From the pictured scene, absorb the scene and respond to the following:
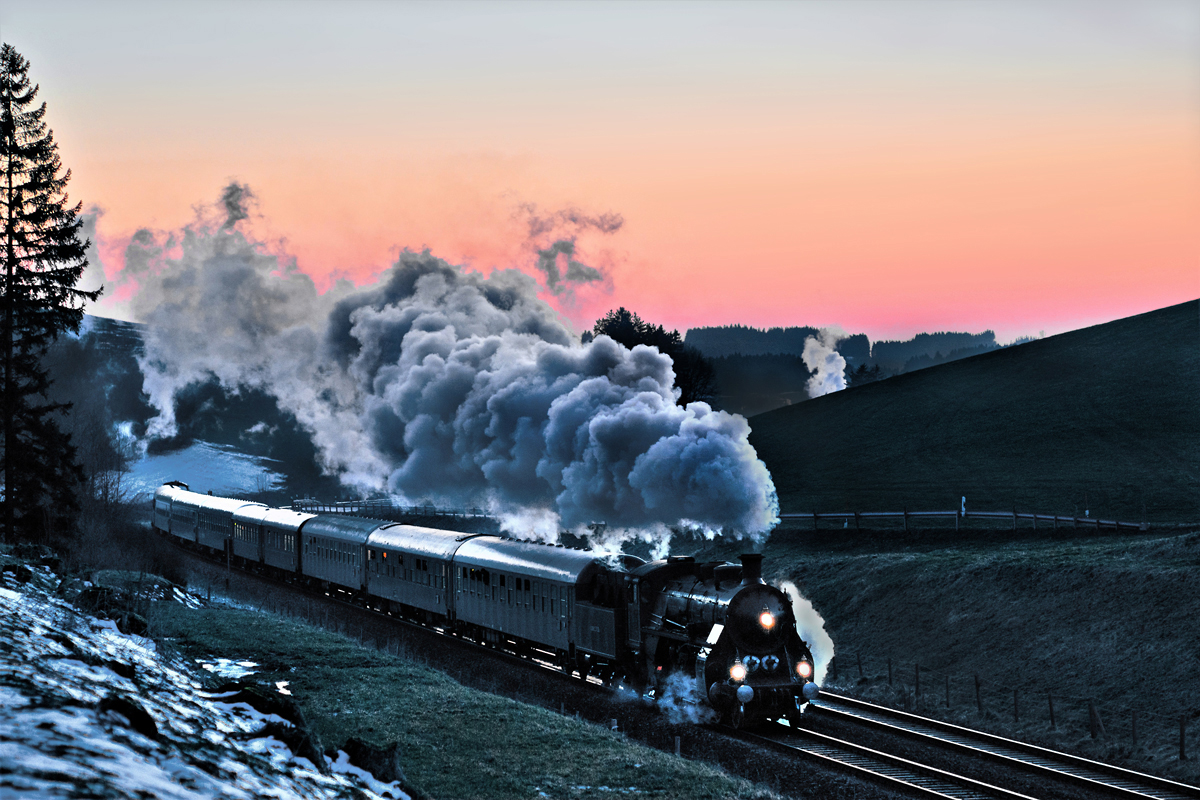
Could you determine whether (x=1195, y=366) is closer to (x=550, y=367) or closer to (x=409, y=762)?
(x=550, y=367)

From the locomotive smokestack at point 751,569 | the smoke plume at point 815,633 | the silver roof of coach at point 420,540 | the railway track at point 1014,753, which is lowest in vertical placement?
the smoke plume at point 815,633

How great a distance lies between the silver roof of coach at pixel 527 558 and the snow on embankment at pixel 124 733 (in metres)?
12.0

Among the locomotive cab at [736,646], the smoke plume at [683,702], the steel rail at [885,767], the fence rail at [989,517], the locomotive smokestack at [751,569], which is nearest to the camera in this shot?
the steel rail at [885,767]

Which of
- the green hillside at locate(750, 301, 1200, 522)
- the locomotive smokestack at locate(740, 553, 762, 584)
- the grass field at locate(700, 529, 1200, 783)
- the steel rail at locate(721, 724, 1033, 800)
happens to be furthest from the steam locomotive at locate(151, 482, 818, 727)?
the green hillside at locate(750, 301, 1200, 522)

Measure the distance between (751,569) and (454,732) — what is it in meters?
6.46

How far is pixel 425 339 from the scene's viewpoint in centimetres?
5050

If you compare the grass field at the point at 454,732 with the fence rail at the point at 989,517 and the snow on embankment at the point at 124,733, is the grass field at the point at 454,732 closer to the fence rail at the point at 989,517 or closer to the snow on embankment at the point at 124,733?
the snow on embankment at the point at 124,733

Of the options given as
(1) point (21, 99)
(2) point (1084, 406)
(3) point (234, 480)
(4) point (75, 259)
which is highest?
(1) point (21, 99)

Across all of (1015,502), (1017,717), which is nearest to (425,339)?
(1015,502)

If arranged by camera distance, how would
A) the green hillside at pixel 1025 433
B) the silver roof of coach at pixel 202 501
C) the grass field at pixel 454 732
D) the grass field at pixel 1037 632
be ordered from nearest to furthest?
the grass field at pixel 454 732 < the grass field at pixel 1037 632 < the green hillside at pixel 1025 433 < the silver roof of coach at pixel 202 501

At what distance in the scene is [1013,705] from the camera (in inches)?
917

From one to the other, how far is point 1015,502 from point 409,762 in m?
39.8

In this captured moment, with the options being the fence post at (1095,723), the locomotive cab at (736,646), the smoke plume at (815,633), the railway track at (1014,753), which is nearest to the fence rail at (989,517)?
the smoke plume at (815,633)

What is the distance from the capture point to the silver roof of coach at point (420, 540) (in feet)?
106
